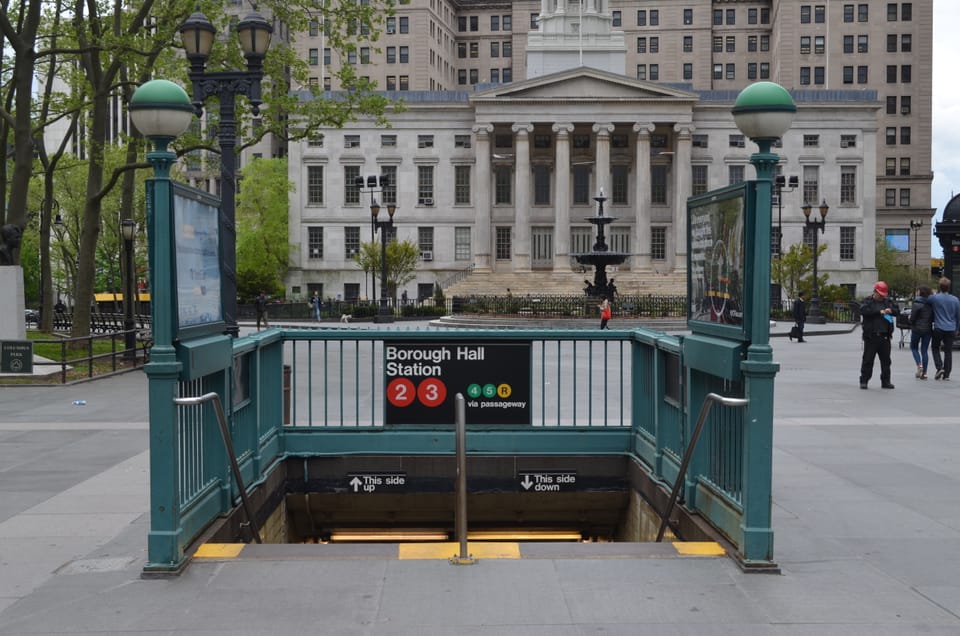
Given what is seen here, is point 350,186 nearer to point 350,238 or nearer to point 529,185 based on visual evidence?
point 350,238

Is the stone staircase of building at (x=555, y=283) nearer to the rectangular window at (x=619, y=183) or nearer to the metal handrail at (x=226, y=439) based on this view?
the rectangular window at (x=619, y=183)

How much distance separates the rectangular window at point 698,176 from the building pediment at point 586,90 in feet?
21.2

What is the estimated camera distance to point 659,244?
86.3 m

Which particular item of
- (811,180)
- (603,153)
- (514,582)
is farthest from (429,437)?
(811,180)

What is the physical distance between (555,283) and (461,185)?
14876 millimetres

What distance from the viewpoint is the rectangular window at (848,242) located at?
86875 mm

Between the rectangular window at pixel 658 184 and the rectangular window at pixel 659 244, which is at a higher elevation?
the rectangular window at pixel 658 184

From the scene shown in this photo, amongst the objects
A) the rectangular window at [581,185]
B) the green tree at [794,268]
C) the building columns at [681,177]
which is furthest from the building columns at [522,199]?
the green tree at [794,268]

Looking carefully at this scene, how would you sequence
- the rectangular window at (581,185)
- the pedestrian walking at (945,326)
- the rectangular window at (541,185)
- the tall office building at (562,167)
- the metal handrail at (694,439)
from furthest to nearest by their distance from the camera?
the rectangular window at (541,185)
the rectangular window at (581,185)
the tall office building at (562,167)
the pedestrian walking at (945,326)
the metal handrail at (694,439)

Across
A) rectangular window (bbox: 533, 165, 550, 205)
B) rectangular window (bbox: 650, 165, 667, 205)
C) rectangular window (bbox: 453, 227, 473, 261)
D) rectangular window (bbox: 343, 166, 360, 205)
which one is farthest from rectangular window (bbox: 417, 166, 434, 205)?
rectangular window (bbox: 650, 165, 667, 205)

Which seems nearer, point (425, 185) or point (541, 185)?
point (425, 185)

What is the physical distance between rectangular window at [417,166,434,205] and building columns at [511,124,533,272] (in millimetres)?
8012

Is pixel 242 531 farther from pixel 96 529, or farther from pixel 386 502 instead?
pixel 386 502

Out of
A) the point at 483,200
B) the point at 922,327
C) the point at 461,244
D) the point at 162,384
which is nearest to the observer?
the point at 162,384
